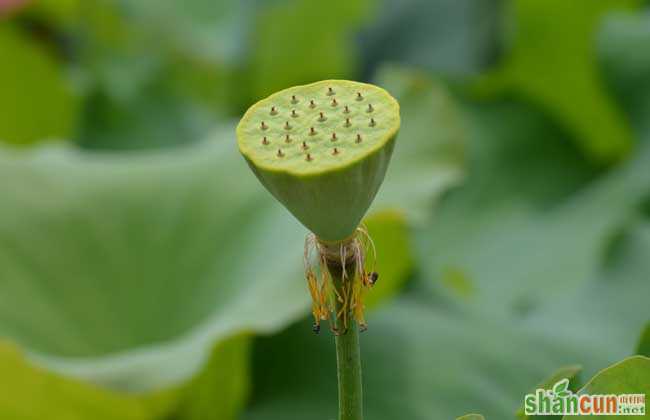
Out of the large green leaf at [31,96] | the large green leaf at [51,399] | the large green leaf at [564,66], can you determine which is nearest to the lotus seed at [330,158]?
the large green leaf at [51,399]

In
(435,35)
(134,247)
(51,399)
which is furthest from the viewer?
(435,35)

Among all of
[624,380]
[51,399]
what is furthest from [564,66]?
[624,380]

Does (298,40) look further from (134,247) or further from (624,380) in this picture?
(624,380)

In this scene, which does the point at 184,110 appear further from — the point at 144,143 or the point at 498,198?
the point at 498,198

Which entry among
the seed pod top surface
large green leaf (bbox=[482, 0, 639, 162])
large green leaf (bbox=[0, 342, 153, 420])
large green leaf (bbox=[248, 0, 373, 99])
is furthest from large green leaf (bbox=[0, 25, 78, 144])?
the seed pod top surface

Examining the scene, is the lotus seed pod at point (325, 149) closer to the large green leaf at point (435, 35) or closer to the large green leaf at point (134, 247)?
the large green leaf at point (134, 247)

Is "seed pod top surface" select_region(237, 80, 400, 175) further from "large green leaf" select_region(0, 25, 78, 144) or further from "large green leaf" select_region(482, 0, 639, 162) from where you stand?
"large green leaf" select_region(0, 25, 78, 144)
